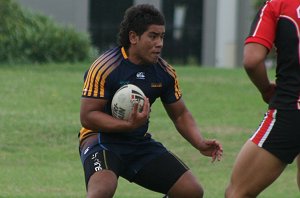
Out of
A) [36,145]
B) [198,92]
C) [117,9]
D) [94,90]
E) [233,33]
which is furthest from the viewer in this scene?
Answer: [233,33]

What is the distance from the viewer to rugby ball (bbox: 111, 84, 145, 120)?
295 inches

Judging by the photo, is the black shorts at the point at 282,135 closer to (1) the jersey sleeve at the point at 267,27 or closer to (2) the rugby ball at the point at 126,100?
(1) the jersey sleeve at the point at 267,27

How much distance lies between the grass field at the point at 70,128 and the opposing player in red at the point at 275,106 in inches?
161

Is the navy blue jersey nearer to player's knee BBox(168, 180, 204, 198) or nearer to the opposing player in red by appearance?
player's knee BBox(168, 180, 204, 198)

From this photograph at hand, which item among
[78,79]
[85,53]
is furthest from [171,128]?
[85,53]

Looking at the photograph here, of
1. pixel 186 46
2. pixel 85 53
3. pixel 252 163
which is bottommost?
pixel 186 46

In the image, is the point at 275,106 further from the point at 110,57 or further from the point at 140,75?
the point at 110,57

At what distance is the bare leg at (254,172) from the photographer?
710cm

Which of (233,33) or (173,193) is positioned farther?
(233,33)

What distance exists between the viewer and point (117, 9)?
42.2 meters

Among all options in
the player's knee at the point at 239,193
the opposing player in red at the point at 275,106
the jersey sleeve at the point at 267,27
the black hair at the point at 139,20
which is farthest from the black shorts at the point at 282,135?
Result: the black hair at the point at 139,20

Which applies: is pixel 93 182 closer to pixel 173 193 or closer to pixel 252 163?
pixel 173 193

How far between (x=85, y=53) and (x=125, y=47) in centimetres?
2024

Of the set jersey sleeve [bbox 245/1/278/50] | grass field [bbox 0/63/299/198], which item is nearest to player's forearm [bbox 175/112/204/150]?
jersey sleeve [bbox 245/1/278/50]
